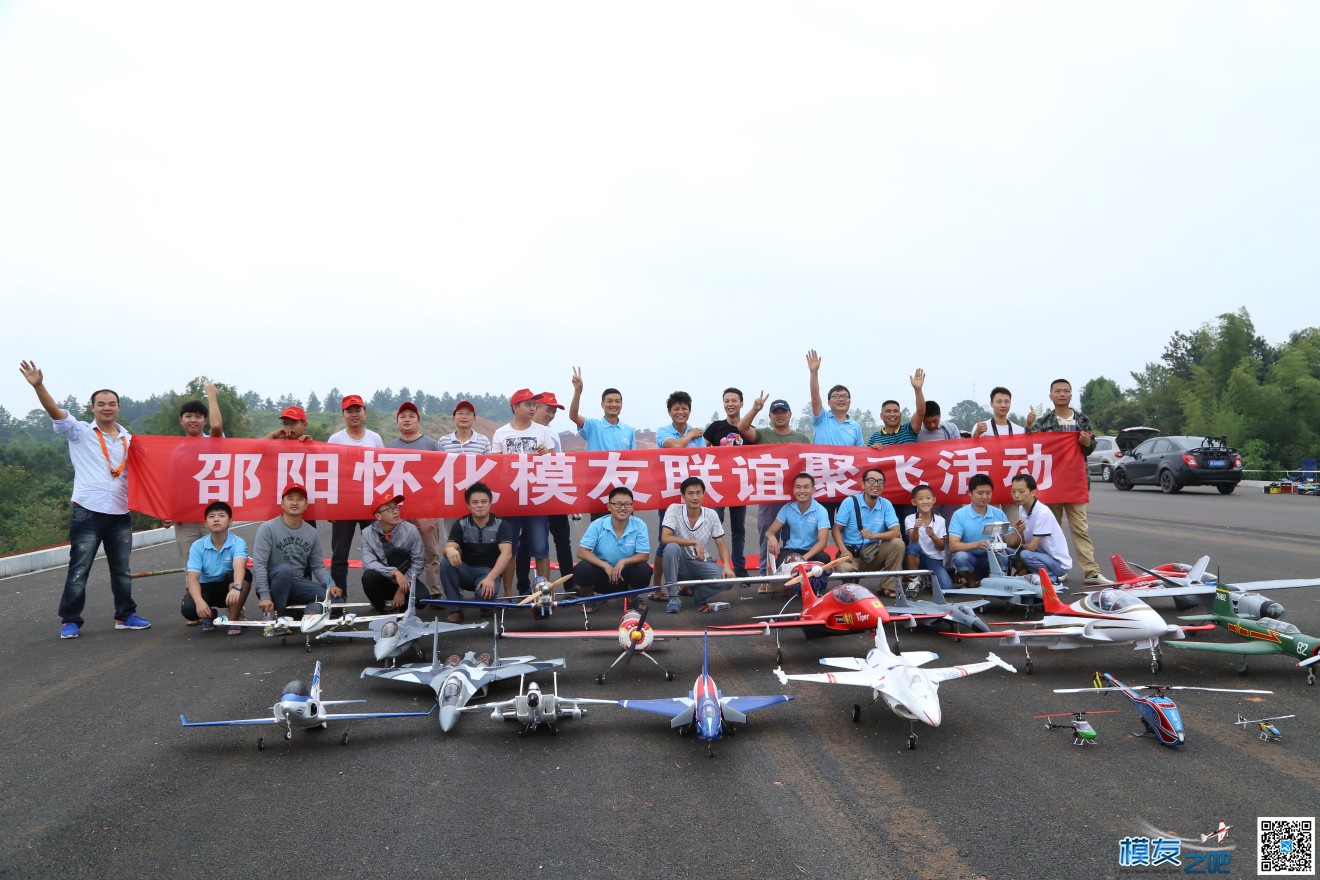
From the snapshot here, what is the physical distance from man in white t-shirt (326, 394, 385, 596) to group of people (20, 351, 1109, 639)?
3 cm

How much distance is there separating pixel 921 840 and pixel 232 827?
390cm

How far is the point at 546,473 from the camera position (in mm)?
10266

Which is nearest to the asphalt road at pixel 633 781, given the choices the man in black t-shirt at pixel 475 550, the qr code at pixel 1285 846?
the qr code at pixel 1285 846

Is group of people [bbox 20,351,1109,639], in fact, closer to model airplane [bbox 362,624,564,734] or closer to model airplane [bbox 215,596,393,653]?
model airplane [bbox 215,596,393,653]

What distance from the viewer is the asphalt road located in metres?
3.95

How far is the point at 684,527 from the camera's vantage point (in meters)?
9.52

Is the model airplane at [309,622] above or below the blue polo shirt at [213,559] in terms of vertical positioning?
below

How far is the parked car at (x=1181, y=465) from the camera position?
2388 centimetres

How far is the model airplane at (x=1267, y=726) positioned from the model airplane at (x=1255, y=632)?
684 millimetres

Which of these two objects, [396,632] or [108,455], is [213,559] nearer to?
[108,455]

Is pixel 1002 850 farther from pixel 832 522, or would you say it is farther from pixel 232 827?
pixel 832 522

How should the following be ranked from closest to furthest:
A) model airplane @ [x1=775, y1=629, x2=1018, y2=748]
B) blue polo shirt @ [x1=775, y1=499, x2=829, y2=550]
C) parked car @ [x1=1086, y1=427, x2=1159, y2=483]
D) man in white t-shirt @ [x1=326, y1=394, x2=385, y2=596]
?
model airplane @ [x1=775, y1=629, x2=1018, y2=748] → man in white t-shirt @ [x1=326, y1=394, x2=385, y2=596] → blue polo shirt @ [x1=775, y1=499, x2=829, y2=550] → parked car @ [x1=1086, y1=427, x2=1159, y2=483]

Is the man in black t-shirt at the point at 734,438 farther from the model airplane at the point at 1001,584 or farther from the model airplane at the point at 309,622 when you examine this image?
the model airplane at the point at 309,622

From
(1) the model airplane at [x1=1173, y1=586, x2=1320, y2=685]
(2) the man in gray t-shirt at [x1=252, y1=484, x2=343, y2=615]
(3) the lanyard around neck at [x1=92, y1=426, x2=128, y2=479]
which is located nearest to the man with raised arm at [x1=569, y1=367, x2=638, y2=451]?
(2) the man in gray t-shirt at [x1=252, y1=484, x2=343, y2=615]
